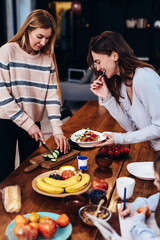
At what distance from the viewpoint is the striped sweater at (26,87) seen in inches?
75.1

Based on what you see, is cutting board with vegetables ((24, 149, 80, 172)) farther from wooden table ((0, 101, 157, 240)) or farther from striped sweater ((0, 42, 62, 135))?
striped sweater ((0, 42, 62, 135))

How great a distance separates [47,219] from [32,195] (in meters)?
0.35

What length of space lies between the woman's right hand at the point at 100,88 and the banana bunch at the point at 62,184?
738 millimetres

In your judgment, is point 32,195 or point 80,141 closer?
point 32,195

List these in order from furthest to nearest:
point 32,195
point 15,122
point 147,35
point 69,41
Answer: point 69,41 → point 147,35 → point 15,122 → point 32,195

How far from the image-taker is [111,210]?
49.4 inches

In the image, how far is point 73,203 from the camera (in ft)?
4.12

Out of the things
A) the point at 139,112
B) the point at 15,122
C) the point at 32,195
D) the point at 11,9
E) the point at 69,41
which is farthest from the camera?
the point at 69,41

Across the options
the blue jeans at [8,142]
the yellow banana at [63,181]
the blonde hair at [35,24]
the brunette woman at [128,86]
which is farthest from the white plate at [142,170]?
the blonde hair at [35,24]

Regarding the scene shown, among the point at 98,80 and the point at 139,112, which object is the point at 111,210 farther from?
the point at 98,80

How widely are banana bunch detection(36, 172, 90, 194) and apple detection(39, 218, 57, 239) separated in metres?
0.29

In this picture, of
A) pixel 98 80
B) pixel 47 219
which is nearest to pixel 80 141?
pixel 98 80

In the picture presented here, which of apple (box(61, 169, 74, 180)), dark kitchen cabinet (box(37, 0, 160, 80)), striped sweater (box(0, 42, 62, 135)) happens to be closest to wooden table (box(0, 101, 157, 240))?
apple (box(61, 169, 74, 180))

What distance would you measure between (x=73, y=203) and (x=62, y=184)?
140 millimetres
